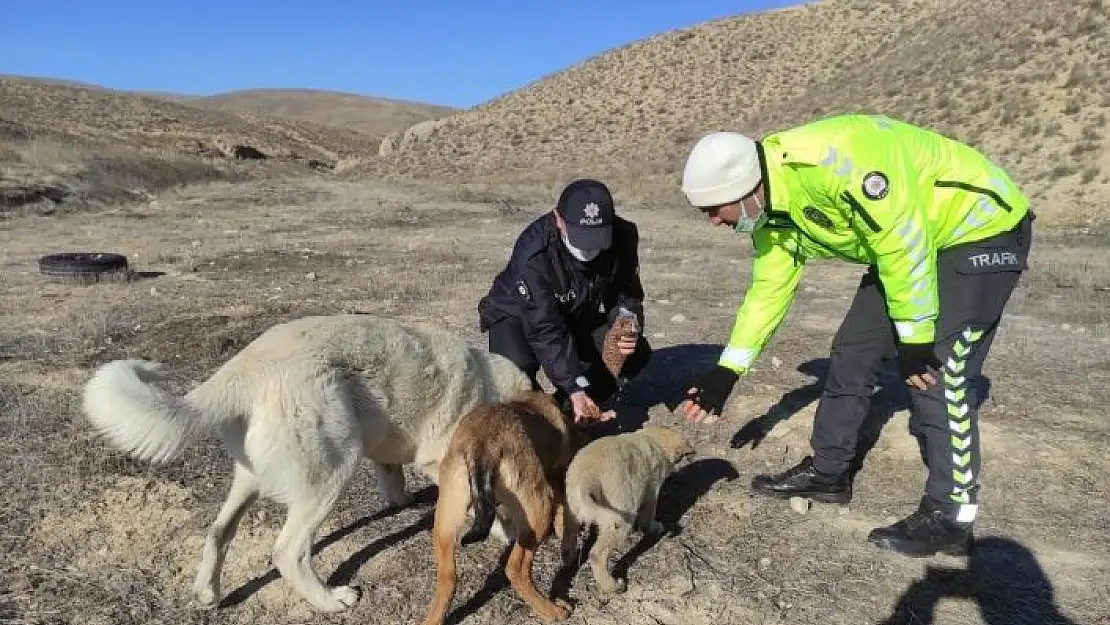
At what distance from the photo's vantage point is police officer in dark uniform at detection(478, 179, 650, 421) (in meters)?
4.84

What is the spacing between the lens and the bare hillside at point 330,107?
9169cm

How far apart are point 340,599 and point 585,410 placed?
176 centimetres

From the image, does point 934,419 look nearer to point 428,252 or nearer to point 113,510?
point 113,510

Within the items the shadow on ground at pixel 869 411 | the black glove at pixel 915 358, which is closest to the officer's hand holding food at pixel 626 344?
the shadow on ground at pixel 869 411

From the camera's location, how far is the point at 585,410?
469 cm

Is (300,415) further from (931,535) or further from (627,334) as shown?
(931,535)

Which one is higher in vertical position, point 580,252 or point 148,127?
point 148,127

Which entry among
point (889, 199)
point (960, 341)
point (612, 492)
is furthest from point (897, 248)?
point (612, 492)

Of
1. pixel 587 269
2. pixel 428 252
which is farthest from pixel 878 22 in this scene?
pixel 587 269

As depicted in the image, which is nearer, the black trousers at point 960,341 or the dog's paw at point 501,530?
the black trousers at point 960,341

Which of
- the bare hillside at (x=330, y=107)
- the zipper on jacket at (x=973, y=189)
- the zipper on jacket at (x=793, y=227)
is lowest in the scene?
the zipper on jacket at (x=793, y=227)

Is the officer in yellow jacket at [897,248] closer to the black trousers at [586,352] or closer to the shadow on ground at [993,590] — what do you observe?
the shadow on ground at [993,590]

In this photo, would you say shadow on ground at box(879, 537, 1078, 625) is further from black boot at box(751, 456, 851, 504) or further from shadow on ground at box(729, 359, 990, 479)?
shadow on ground at box(729, 359, 990, 479)

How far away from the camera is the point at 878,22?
42781 millimetres
